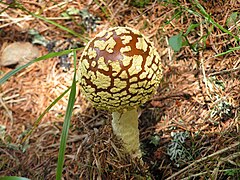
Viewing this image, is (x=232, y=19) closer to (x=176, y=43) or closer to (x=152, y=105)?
(x=176, y=43)

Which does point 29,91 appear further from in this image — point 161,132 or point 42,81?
point 161,132

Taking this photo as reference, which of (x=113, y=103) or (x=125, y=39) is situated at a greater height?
(x=125, y=39)

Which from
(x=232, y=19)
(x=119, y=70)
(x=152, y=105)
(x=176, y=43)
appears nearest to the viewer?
(x=119, y=70)

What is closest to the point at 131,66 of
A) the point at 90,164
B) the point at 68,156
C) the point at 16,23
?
the point at 90,164

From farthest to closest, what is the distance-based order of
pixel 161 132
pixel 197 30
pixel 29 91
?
pixel 29 91
pixel 197 30
pixel 161 132

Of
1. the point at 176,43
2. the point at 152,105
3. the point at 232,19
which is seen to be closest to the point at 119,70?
the point at 176,43

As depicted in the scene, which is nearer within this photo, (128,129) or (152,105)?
(128,129)

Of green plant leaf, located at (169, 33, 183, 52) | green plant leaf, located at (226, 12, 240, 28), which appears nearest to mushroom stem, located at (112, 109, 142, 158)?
green plant leaf, located at (169, 33, 183, 52)

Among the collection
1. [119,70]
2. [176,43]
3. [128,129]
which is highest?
[176,43]
